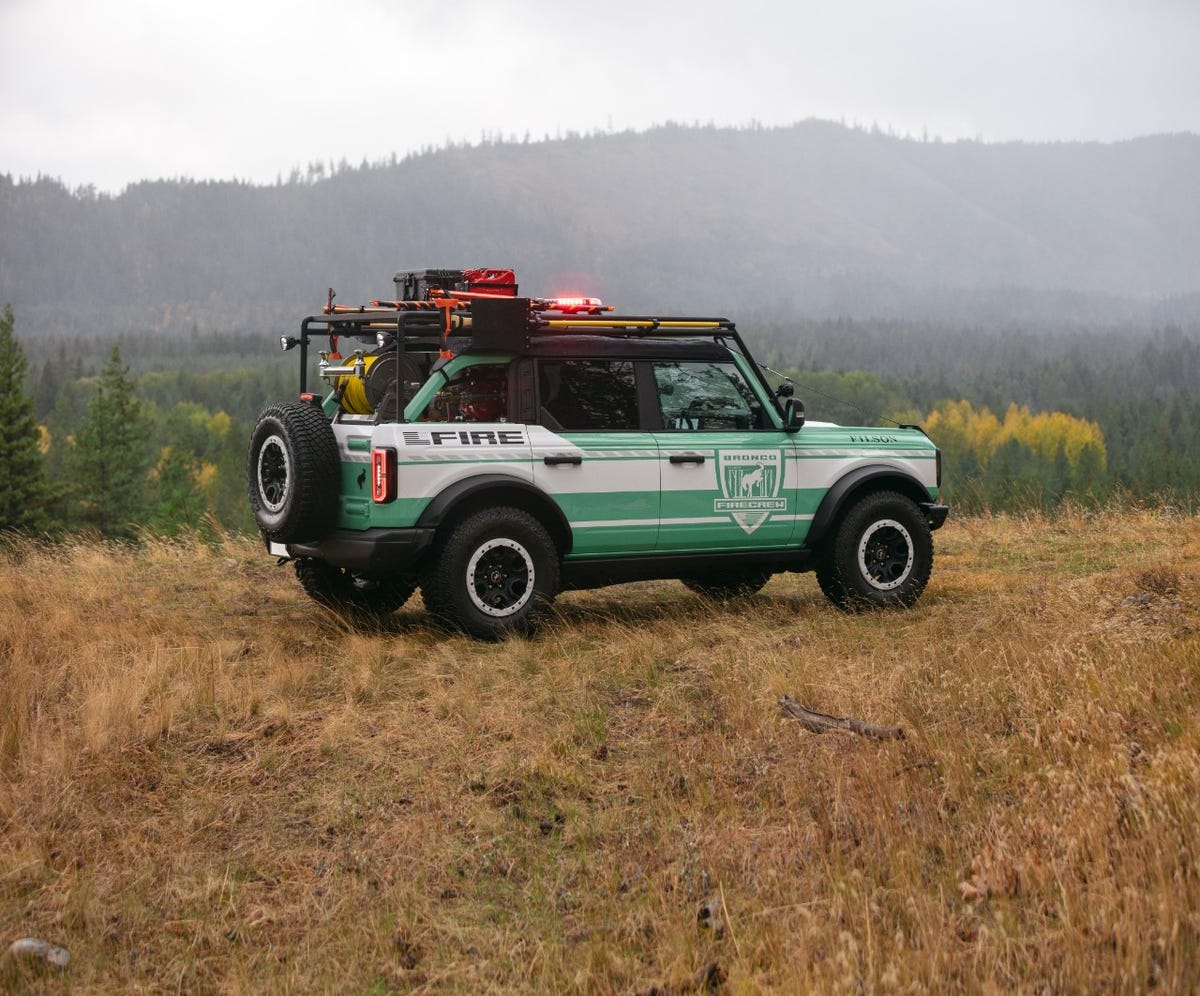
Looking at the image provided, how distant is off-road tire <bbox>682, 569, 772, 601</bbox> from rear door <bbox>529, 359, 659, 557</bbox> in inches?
61.0

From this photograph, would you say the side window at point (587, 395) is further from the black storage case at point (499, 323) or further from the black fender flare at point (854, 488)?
the black fender flare at point (854, 488)

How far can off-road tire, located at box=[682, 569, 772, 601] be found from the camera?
1004cm

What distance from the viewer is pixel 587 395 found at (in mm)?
8602

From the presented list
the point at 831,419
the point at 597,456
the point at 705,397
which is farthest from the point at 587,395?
the point at 831,419

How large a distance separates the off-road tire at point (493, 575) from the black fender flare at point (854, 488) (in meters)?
2.06

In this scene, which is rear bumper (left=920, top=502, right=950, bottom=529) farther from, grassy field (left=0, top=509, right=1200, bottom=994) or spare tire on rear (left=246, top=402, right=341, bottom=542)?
spare tire on rear (left=246, top=402, right=341, bottom=542)

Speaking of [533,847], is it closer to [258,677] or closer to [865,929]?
[865,929]

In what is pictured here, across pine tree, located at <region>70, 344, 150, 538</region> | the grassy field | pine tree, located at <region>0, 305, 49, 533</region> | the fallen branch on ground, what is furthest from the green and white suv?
pine tree, located at <region>70, 344, 150, 538</region>

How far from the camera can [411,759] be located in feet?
19.0

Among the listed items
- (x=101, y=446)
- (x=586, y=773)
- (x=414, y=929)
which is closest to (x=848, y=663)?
(x=586, y=773)

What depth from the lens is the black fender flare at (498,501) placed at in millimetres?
7906

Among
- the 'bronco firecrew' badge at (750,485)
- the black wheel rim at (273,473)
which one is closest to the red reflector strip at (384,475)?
the black wheel rim at (273,473)

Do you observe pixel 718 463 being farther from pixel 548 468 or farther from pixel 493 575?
pixel 493 575

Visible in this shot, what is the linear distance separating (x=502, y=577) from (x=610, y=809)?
10.5 feet
